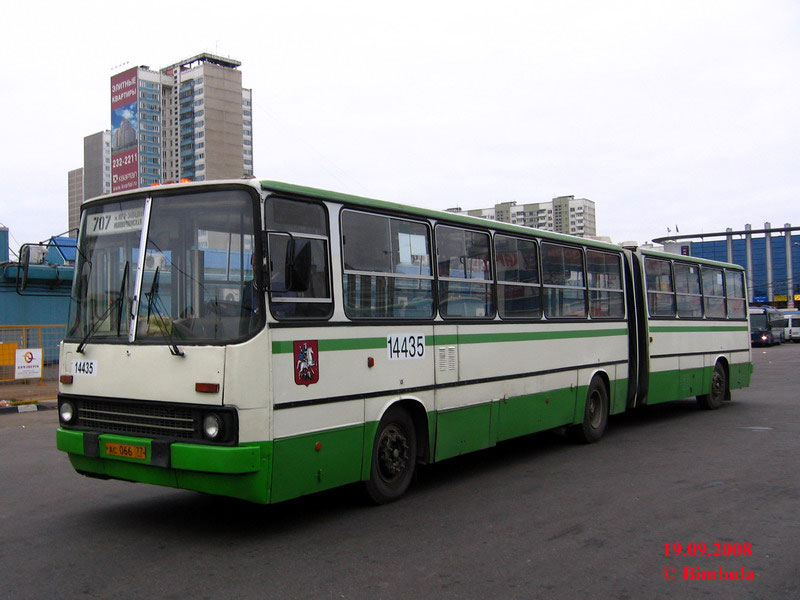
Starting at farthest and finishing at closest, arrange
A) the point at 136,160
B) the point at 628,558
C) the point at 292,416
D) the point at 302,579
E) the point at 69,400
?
the point at 136,160 → the point at 69,400 → the point at 292,416 → the point at 628,558 → the point at 302,579

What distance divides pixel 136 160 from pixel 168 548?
89.0 meters

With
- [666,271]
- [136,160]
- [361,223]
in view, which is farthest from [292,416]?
[136,160]

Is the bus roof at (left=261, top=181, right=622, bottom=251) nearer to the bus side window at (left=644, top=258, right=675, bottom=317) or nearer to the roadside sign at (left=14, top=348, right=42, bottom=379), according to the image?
the bus side window at (left=644, top=258, right=675, bottom=317)

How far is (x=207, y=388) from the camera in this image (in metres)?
6.07

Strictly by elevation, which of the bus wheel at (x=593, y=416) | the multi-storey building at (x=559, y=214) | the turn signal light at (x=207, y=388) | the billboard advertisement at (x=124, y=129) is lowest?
the bus wheel at (x=593, y=416)

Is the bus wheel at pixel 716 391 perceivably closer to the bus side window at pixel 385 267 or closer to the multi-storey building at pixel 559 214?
the bus side window at pixel 385 267

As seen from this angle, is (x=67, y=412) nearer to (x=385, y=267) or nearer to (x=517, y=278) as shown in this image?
(x=385, y=267)

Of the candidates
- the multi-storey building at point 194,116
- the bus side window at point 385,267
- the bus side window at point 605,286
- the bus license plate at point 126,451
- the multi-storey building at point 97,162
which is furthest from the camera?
the multi-storey building at point 97,162

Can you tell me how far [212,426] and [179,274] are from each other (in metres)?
1.29

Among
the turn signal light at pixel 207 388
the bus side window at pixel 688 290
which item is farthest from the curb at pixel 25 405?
the bus side window at pixel 688 290

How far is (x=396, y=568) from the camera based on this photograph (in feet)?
18.4

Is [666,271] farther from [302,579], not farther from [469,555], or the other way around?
[302,579]

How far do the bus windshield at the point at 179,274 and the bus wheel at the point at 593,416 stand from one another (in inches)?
258

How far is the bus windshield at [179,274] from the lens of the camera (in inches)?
246
